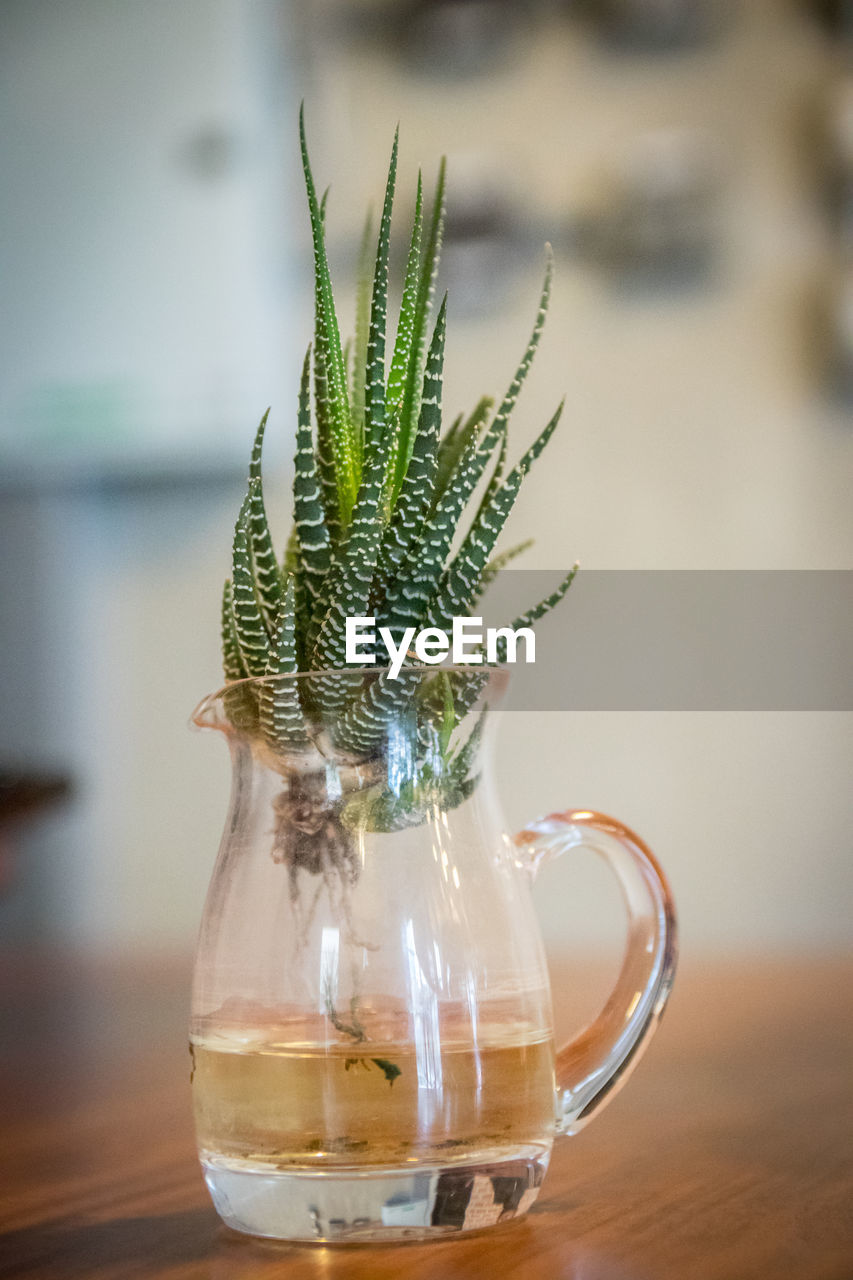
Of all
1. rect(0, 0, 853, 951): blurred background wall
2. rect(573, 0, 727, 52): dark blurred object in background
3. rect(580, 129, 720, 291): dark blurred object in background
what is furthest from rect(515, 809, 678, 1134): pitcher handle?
Result: rect(573, 0, 727, 52): dark blurred object in background

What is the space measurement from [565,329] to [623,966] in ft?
4.98

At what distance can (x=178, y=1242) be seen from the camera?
276mm

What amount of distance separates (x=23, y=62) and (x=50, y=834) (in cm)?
120

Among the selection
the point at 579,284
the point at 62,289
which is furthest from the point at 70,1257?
the point at 62,289

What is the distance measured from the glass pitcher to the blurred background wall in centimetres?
138

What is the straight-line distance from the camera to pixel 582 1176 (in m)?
0.32

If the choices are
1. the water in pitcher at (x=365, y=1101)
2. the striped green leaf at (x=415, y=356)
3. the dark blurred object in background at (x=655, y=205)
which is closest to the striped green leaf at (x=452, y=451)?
the striped green leaf at (x=415, y=356)

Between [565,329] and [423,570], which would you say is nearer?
[423,570]

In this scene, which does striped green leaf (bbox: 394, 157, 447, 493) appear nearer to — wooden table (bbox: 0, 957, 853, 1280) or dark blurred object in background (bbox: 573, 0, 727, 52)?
wooden table (bbox: 0, 957, 853, 1280)

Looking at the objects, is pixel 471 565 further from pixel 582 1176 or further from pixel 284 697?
pixel 582 1176

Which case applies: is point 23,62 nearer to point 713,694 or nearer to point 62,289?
point 62,289

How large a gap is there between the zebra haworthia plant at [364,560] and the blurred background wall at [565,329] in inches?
53.8
